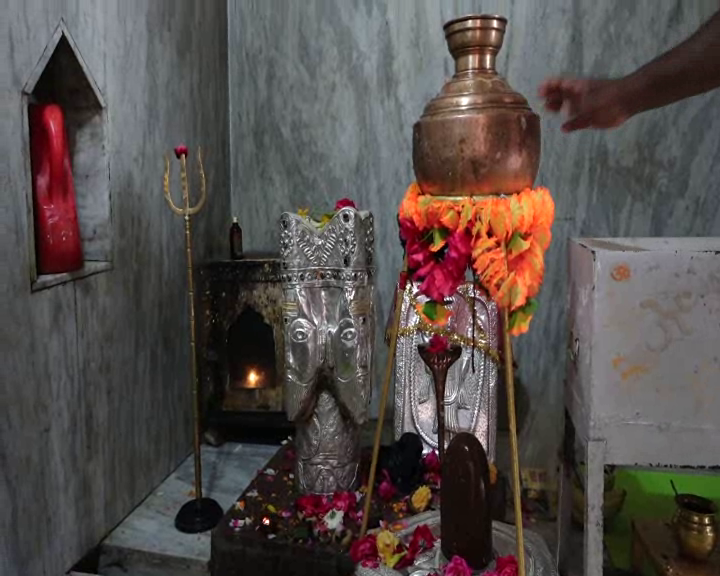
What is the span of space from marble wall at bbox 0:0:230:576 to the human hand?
1.58m

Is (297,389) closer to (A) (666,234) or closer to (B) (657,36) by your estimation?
(A) (666,234)

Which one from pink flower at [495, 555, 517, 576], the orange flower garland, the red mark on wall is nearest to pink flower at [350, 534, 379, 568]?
pink flower at [495, 555, 517, 576]

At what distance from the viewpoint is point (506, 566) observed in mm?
1577

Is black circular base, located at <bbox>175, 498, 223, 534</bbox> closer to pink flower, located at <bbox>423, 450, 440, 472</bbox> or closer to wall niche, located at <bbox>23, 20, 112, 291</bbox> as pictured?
pink flower, located at <bbox>423, 450, 440, 472</bbox>

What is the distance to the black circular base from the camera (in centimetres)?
246

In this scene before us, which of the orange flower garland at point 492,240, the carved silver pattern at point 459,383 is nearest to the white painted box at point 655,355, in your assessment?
the orange flower garland at point 492,240

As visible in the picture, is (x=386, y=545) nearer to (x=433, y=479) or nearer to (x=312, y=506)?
(x=312, y=506)

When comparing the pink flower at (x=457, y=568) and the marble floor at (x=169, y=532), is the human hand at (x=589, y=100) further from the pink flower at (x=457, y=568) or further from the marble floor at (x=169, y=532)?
the marble floor at (x=169, y=532)

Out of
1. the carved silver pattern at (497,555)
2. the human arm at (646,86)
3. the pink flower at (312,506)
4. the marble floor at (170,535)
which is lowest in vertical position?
the marble floor at (170,535)

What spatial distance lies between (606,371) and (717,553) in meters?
0.96

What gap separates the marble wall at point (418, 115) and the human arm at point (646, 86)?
1.69 metres

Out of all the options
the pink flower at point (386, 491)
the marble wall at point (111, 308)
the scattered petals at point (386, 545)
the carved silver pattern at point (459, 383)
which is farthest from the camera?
the carved silver pattern at point (459, 383)

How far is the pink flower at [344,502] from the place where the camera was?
7.31 feet

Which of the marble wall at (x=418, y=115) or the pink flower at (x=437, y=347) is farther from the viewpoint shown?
the marble wall at (x=418, y=115)
